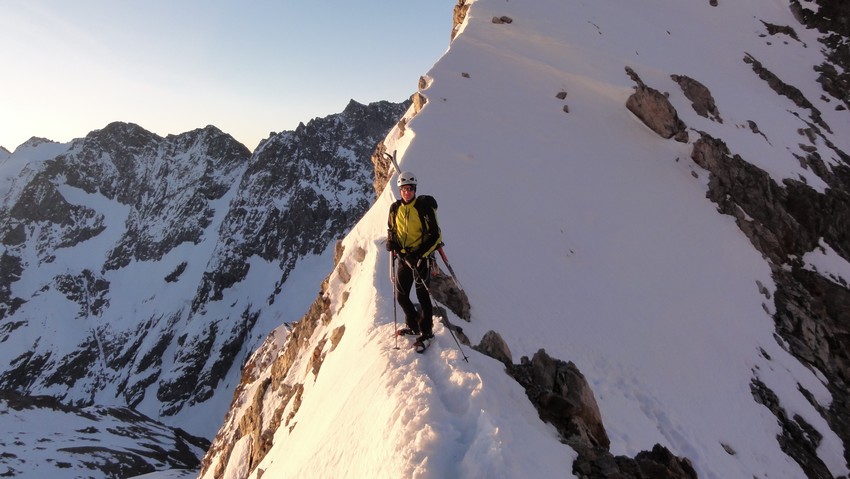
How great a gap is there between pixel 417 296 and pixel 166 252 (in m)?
160

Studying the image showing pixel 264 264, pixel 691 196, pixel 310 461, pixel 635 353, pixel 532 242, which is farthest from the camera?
pixel 264 264

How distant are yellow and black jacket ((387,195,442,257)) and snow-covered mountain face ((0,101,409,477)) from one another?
342ft

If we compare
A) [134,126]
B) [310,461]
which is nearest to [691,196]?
[310,461]

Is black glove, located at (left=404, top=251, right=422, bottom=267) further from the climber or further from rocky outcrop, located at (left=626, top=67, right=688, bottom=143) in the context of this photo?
rocky outcrop, located at (left=626, top=67, right=688, bottom=143)

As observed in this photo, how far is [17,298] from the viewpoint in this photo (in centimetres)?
14725

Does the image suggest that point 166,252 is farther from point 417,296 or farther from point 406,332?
point 417,296

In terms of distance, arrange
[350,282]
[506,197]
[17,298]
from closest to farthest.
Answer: [350,282] < [506,197] < [17,298]

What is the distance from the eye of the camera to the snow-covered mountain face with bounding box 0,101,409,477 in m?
118

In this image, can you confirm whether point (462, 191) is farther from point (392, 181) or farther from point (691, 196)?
point (691, 196)

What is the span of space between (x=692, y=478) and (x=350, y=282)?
436 inches

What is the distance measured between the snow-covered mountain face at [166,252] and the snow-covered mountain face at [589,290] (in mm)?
89584

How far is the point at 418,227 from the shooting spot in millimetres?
9070

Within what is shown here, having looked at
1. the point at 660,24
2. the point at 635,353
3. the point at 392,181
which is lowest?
the point at 635,353

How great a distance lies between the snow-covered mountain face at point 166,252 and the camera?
117812mm
